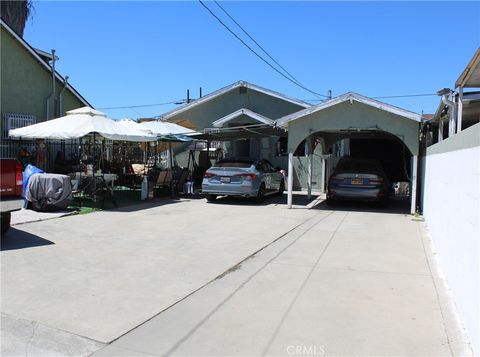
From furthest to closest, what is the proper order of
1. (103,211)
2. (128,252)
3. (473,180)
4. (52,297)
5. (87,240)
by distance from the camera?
(103,211), (87,240), (128,252), (52,297), (473,180)

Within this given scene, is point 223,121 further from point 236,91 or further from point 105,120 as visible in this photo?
point 105,120

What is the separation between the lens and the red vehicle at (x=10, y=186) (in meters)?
7.20

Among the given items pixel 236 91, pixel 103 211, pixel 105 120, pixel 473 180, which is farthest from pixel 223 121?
pixel 473 180

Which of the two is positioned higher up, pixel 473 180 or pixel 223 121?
pixel 223 121

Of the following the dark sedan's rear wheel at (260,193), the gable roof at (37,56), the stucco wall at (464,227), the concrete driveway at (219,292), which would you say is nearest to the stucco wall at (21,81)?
the gable roof at (37,56)

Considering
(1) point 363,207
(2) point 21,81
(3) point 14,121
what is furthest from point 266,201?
(2) point 21,81

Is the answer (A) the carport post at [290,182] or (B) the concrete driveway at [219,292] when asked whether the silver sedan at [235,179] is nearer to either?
(A) the carport post at [290,182]

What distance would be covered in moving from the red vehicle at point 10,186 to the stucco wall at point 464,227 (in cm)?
632

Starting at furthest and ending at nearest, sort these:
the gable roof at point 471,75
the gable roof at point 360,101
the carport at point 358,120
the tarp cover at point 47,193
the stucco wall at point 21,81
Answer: the stucco wall at point 21,81, the carport at point 358,120, the gable roof at point 360,101, the tarp cover at point 47,193, the gable roof at point 471,75

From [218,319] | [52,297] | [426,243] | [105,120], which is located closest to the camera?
[218,319]

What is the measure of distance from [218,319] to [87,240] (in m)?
4.51

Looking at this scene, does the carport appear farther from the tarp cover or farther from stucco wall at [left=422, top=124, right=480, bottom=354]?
stucco wall at [left=422, top=124, right=480, bottom=354]

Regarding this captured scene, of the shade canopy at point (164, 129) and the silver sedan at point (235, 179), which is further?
the shade canopy at point (164, 129)

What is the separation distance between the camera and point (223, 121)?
19.5 m
